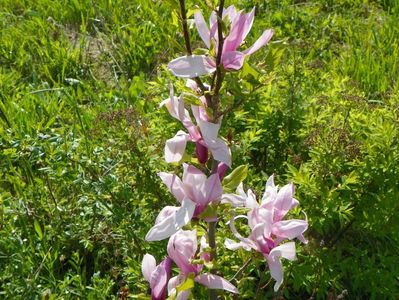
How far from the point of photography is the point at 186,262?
59.2 inches

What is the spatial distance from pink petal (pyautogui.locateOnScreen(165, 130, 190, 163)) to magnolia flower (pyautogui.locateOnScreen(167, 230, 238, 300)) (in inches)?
6.9

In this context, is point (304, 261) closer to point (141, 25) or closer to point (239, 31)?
point (239, 31)

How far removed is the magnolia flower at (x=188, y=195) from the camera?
1419 millimetres

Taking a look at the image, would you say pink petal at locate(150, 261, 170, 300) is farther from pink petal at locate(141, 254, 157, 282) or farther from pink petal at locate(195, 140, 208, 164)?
pink petal at locate(195, 140, 208, 164)

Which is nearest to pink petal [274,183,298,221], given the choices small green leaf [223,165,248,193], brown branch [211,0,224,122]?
small green leaf [223,165,248,193]

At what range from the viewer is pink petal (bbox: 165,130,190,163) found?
1.44 meters

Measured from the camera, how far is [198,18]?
1.44 m

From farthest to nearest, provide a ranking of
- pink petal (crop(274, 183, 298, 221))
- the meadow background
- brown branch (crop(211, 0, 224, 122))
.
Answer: the meadow background → pink petal (crop(274, 183, 298, 221)) → brown branch (crop(211, 0, 224, 122))

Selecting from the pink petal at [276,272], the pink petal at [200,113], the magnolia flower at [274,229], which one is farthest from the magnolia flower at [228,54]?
the pink petal at [276,272]

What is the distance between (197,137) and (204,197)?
13 centimetres

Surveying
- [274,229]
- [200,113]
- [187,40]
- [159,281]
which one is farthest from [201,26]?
[159,281]

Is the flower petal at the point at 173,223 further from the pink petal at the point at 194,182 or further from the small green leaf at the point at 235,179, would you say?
the small green leaf at the point at 235,179

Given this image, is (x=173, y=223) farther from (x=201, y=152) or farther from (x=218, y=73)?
(x=218, y=73)

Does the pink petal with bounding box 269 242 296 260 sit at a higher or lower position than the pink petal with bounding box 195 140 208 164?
lower
